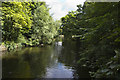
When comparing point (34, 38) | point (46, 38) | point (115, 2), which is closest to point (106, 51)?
point (115, 2)

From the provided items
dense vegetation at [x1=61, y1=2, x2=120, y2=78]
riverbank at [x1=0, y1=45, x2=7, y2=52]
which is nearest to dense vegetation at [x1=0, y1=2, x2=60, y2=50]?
riverbank at [x1=0, y1=45, x2=7, y2=52]

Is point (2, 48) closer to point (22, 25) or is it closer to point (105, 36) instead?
point (22, 25)

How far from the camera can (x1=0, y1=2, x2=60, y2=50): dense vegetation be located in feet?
53.5

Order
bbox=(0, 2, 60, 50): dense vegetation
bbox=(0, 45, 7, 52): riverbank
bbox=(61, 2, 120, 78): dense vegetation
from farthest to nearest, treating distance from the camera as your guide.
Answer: bbox=(0, 2, 60, 50): dense vegetation, bbox=(0, 45, 7, 52): riverbank, bbox=(61, 2, 120, 78): dense vegetation

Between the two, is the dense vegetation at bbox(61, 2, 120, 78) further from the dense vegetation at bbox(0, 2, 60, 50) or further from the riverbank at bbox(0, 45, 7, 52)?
the riverbank at bbox(0, 45, 7, 52)

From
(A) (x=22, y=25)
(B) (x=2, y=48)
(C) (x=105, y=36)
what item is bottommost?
(B) (x=2, y=48)

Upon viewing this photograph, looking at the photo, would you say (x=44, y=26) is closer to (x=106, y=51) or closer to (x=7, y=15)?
(x=7, y=15)

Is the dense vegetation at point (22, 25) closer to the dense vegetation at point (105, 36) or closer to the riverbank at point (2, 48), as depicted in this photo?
the riverbank at point (2, 48)

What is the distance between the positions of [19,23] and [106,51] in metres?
15.0

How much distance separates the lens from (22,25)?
18.2m

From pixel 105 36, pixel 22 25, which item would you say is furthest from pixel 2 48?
pixel 105 36

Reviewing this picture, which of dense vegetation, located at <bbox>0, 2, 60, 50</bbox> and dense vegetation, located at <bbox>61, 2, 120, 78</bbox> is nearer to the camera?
dense vegetation, located at <bbox>61, 2, 120, 78</bbox>

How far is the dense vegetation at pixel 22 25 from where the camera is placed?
16.3 m

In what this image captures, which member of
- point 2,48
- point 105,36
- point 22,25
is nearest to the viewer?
point 105,36
